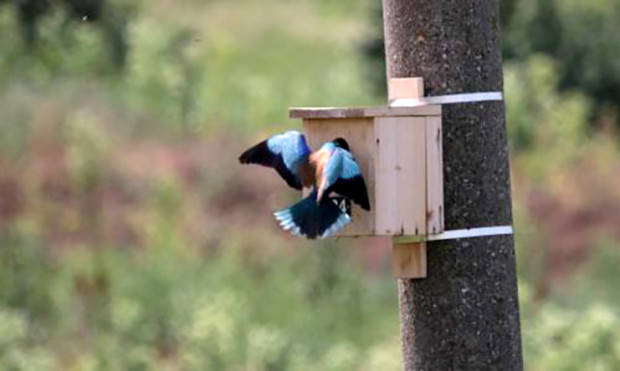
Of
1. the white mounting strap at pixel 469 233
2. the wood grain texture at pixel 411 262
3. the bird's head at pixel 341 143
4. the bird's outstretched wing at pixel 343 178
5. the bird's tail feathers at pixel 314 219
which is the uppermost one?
the bird's head at pixel 341 143

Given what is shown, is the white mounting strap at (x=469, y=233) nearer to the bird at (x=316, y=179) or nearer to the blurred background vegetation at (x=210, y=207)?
the bird at (x=316, y=179)

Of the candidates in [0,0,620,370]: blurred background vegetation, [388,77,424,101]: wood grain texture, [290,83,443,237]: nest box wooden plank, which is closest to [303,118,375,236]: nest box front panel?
[290,83,443,237]: nest box wooden plank

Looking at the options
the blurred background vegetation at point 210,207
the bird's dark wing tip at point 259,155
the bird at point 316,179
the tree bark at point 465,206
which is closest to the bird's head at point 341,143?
the bird at point 316,179

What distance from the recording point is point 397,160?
4891mm

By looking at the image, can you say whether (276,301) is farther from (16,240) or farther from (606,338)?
(606,338)

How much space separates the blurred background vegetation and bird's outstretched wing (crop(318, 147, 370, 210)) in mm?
2598

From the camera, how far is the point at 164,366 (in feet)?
33.7

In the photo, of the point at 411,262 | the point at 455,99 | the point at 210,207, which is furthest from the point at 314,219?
the point at 210,207

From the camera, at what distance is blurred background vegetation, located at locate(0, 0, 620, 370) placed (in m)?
10.3

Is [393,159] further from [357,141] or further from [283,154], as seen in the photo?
[283,154]

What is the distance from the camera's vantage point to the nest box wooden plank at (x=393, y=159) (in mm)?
4703

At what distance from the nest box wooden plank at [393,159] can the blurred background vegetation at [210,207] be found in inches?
94.0

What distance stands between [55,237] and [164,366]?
4445 mm

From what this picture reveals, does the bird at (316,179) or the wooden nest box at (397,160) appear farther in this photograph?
the wooden nest box at (397,160)
